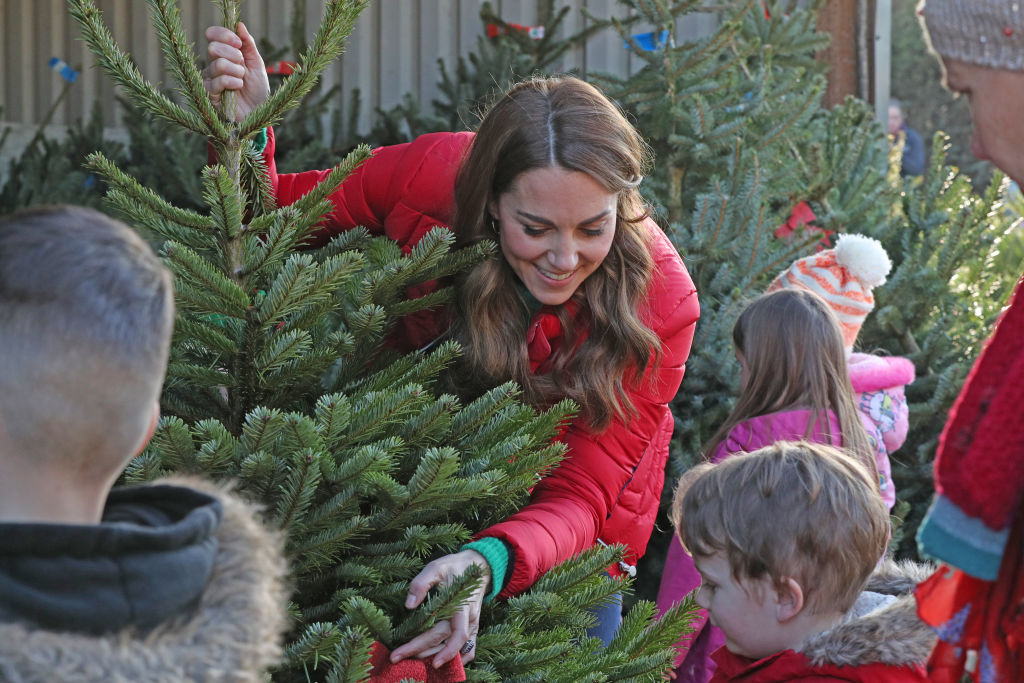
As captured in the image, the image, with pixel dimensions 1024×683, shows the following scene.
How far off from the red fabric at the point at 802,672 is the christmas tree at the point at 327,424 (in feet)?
0.64

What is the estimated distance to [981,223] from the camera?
521 cm

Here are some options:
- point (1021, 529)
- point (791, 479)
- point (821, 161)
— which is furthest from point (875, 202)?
point (1021, 529)

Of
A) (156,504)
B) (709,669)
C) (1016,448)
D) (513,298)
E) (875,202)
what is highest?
(1016,448)

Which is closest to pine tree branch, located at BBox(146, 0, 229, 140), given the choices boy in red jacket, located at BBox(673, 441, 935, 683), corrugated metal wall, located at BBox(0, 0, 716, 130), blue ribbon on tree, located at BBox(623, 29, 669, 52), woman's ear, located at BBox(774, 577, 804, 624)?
boy in red jacket, located at BBox(673, 441, 935, 683)

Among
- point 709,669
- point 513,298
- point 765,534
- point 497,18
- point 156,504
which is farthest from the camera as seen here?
point 497,18

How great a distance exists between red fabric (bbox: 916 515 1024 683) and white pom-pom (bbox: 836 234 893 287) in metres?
2.82

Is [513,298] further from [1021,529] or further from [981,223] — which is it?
[981,223]

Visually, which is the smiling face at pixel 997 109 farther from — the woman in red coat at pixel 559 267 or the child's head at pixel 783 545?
the woman in red coat at pixel 559 267

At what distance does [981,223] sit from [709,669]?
3.02 metres

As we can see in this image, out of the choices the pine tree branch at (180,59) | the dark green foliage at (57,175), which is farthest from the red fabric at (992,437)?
the dark green foliage at (57,175)

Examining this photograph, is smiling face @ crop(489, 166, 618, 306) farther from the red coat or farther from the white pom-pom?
the white pom-pom

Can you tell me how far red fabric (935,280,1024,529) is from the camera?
130 cm

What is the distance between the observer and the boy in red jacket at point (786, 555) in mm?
2119

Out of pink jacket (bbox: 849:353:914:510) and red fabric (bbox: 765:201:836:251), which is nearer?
pink jacket (bbox: 849:353:914:510)
